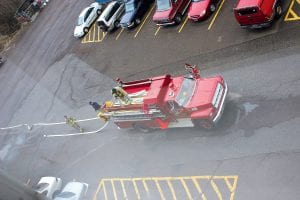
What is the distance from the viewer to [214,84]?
19516mm

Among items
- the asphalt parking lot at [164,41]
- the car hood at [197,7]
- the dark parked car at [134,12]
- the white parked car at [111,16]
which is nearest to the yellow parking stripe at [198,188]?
the asphalt parking lot at [164,41]

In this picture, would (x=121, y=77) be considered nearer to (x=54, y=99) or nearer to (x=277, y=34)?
(x=54, y=99)

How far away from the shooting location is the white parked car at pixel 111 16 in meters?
32.5

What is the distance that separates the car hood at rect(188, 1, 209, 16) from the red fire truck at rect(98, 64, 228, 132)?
627cm

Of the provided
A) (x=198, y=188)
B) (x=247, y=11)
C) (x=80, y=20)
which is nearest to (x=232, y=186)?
(x=198, y=188)

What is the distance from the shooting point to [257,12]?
69.4 feet

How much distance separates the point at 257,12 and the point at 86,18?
1823 centimetres

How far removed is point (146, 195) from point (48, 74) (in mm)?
18269

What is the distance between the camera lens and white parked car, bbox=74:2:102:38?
35.1 meters

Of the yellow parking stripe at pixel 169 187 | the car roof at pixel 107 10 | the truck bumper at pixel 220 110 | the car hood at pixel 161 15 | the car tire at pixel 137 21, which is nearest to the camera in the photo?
the yellow parking stripe at pixel 169 187

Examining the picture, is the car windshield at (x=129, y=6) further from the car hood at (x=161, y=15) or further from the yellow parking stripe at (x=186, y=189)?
the yellow parking stripe at (x=186, y=189)

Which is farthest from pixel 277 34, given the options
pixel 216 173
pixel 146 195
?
pixel 146 195

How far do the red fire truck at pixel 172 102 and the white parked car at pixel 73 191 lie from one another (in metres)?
4.08

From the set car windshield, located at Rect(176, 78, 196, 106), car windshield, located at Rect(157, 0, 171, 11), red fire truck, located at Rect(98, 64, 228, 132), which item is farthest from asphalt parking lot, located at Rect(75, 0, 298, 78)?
red fire truck, located at Rect(98, 64, 228, 132)
